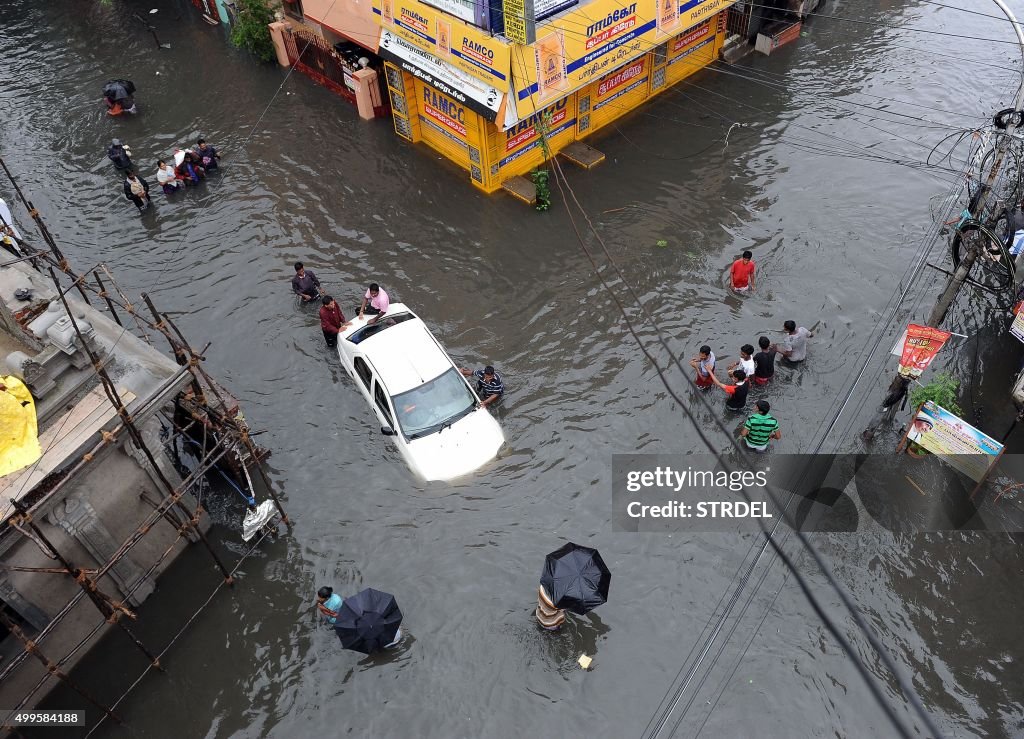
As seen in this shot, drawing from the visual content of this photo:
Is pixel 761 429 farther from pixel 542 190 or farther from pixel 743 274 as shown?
pixel 542 190

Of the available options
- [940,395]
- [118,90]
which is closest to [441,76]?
[118,90]

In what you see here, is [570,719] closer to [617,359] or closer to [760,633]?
[760,633]

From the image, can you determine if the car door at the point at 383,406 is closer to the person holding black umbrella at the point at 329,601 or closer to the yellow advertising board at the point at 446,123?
the person holding black umbrella at the point at 329,601

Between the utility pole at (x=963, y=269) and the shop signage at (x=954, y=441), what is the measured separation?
2.45 feet

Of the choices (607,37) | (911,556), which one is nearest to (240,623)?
(911,556)

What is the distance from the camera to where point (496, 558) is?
11.4 meters

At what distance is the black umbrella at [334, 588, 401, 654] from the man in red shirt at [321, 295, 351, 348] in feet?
18.7

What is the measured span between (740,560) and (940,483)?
3.83 metres

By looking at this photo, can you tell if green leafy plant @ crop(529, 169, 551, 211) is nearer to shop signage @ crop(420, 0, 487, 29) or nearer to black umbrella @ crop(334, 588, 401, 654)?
shop signage @ crop(420, 0, 487, 29)

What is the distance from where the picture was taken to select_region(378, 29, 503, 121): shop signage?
616 inches

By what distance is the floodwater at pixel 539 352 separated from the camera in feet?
33.1

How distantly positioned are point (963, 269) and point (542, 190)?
9.08 meters

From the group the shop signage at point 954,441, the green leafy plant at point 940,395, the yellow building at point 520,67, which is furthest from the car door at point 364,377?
the green leafy plant at point 940,395

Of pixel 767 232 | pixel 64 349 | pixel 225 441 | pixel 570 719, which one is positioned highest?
pixel 64 349
